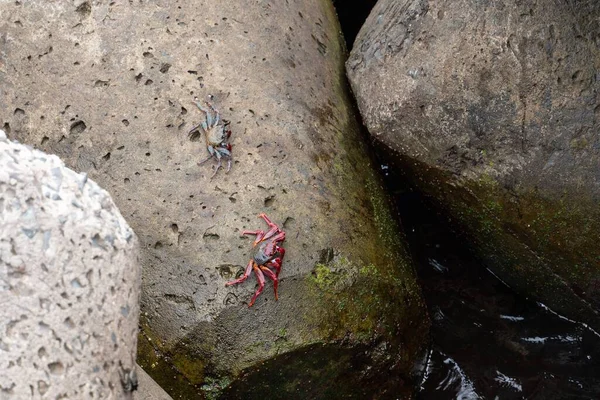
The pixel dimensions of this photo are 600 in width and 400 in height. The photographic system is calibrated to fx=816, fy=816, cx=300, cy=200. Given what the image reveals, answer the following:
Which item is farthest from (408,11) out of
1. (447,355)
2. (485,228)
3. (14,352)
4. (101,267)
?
(14,352)

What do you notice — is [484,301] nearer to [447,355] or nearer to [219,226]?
[447,355]

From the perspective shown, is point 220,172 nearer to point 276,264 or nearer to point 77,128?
point 276,264

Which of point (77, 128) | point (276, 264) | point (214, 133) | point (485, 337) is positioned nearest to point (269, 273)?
point (276, 264)

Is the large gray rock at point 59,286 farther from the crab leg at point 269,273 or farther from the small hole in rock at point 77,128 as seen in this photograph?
the small hole in rock at point 77,128

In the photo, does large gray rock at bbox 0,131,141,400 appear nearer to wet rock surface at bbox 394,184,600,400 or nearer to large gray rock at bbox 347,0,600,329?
large gray rock at bbox 347,0,600,329

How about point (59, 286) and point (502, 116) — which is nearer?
point (59, 286)

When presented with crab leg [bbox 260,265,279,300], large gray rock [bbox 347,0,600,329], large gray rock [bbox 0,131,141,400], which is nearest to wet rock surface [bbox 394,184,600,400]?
large gray rock [bbox 347,0,600,329]
